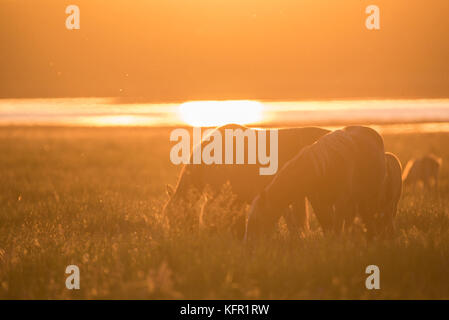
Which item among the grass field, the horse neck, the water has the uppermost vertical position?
the water

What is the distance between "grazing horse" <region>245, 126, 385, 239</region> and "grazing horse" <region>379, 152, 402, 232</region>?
183mm

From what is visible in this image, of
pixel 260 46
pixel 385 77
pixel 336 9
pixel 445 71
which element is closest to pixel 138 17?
pixel 260 46

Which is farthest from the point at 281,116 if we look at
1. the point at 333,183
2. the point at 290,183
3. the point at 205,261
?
the point at 205,261

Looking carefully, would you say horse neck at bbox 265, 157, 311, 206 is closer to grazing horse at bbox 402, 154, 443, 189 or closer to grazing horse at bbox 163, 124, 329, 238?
grazing horse at bbox 163, 124, 329, 238

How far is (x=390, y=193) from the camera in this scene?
7.41m

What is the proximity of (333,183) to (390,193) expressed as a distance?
1233 mm

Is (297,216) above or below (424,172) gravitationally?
below

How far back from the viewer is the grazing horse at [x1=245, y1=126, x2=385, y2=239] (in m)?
6.01

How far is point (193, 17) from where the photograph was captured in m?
62.9

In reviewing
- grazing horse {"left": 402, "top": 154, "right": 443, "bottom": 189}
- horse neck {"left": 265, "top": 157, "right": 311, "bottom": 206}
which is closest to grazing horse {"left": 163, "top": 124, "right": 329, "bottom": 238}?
horse neck {"left": 265, "top": 157, "right": 311, "bottom": 206}

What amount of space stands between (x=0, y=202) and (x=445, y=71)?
54860 mm

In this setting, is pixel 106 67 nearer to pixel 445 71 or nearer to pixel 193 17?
pixel 193 17

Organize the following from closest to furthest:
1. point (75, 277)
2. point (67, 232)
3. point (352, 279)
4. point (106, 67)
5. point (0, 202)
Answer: point (352, 279)
point (75, 277)
point (67, 232)
point (0, 202)
point (106, 67)

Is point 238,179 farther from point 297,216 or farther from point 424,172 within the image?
point 424,172
